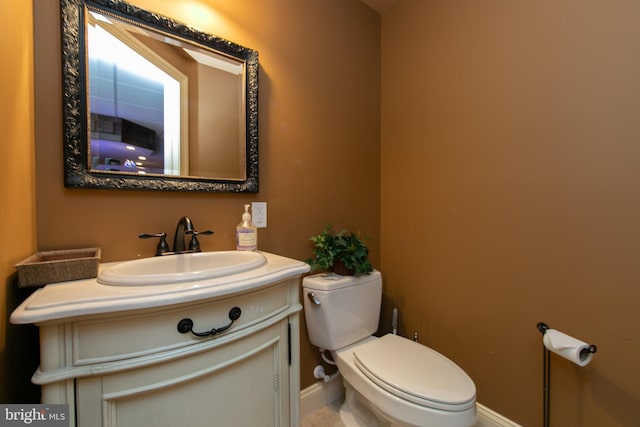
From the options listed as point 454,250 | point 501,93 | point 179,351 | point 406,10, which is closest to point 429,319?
point 454,250

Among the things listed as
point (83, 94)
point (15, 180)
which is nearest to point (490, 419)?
point (15, 180)

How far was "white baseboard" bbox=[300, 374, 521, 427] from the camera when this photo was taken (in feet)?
4.00

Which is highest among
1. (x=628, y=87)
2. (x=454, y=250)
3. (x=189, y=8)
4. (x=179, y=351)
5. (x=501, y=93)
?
(x=189, y=8)

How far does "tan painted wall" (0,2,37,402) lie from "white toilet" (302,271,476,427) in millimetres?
966

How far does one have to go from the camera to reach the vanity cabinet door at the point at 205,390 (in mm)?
552

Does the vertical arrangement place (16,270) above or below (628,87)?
below

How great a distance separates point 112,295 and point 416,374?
108cm

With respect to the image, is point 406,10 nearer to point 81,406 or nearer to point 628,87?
point 628,87

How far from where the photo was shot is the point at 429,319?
1.50 metres

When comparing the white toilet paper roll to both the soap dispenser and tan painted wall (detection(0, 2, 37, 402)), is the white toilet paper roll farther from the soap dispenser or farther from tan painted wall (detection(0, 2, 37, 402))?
tan painted wall (detection(0, 2, 37, 402))

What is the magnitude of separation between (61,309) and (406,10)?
2124mm

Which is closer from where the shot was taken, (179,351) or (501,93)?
(179,351)

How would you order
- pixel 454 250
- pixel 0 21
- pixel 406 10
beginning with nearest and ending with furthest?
pixel 0 21, pixel 454 250, pixel 406 10

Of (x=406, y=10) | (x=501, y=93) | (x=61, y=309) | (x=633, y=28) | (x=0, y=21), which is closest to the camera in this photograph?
(x=61, y=309)
